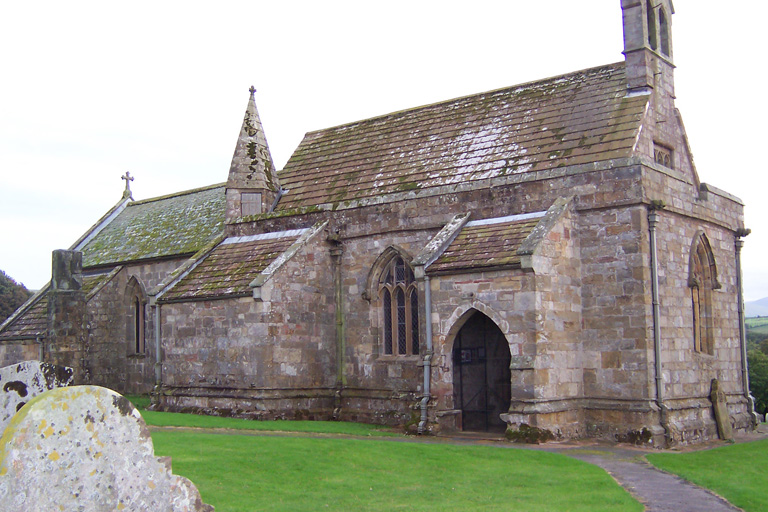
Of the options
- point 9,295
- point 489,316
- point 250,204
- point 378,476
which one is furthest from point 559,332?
point 9,295

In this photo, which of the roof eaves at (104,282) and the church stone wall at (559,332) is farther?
the roof eaves at (104,282)

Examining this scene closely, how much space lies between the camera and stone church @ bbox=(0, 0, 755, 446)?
17.6 meters

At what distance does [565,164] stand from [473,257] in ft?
10.9

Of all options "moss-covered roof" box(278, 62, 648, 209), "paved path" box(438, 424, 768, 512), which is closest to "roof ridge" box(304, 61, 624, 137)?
"moss-covered roof" box(278, 62, 648, 209)

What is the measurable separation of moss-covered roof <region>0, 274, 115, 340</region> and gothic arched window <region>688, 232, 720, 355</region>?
67.4 feet

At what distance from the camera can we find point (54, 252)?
71.3ft

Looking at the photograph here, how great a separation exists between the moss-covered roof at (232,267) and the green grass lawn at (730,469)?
36.6 ft

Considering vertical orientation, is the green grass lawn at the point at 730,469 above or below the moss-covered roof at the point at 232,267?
below

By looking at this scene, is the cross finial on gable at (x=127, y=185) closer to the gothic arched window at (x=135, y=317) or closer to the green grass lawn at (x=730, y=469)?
the gothic arched window at (x=135, y=317)

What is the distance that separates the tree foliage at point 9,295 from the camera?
53.0 m

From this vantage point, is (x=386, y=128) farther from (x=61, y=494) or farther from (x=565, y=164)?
(x=61, y=494)

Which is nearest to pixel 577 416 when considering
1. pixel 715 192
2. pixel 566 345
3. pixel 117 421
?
pixel 566 345

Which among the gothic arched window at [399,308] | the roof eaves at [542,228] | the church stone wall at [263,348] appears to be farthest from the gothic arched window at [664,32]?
the church stone wall at [263,348]

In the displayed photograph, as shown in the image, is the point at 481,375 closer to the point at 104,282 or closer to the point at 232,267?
the point at 232,267
